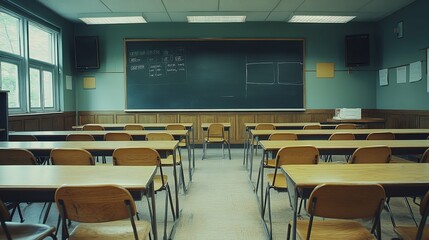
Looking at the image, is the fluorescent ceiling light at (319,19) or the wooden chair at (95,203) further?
the fluorescent ceiling light at (319,19)

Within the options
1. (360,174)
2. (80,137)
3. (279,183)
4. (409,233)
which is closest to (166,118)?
(80,137)

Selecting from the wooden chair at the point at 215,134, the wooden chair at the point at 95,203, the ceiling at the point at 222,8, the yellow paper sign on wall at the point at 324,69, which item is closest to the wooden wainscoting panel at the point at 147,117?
the wooden chair at the point at 215,134

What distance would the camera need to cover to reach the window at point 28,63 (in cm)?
500

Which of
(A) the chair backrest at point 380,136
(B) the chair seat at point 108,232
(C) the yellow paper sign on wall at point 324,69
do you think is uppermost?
(C) the yellow paper sign on wall at point 324,69

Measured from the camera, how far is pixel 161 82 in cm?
729

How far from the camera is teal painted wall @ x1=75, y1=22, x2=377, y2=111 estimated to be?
287 inches

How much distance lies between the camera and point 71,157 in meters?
2.52

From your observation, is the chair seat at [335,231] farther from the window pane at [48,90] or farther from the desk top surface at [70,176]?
the window pane at [48,90]

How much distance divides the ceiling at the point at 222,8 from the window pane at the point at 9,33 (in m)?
0.88

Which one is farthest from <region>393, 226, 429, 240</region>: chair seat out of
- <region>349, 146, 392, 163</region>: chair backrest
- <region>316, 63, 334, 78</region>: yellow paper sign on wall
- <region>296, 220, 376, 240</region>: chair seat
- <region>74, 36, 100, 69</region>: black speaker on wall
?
<region>74, 36, 100, 69</region>: black speaker on wall

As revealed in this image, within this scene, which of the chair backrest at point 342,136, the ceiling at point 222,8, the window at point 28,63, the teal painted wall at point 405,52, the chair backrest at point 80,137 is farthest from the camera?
the ceiling at point 222,8

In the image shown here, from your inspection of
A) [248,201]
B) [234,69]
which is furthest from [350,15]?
[248,201]

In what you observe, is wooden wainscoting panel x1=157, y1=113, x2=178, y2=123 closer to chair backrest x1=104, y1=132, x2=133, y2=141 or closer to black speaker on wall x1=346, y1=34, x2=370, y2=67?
chair backrest x1=104, y1=132, x2=133, y2=141

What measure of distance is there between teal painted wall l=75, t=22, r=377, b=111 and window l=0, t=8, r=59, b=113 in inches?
34.6
